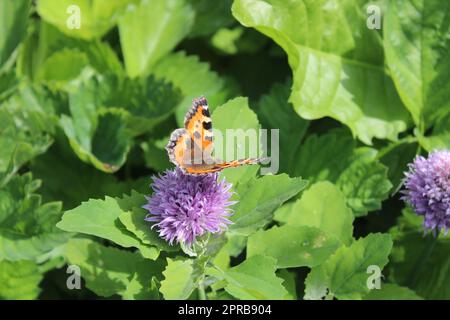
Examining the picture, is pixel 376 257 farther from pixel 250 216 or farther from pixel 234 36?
pixel 234 36

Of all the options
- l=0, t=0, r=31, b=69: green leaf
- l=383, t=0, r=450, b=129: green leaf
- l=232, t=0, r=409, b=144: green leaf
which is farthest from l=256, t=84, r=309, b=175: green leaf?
l=0, t=0, r=31, b=69: green leaf

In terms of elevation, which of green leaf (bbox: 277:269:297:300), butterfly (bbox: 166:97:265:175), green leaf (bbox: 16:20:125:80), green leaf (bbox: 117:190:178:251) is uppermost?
butterfly (bbox: 166:97:265:175)

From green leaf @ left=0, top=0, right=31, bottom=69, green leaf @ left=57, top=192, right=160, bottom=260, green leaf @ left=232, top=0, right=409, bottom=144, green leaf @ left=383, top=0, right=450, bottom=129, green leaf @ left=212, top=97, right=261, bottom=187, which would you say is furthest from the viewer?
green leaf @ left=0, top=0, right=31, bottom=69

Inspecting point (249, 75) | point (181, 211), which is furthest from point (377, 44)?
point (181, 211)

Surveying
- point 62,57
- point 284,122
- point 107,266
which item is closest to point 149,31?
point 62,57

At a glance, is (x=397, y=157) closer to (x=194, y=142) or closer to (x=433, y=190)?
(x=433, y=190)

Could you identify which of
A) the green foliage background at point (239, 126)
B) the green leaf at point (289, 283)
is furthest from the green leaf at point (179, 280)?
the green leaf at point (289, 283)

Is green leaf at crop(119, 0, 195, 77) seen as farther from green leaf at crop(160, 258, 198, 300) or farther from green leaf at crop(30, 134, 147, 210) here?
green leaf at crop(160, 258, 198, 300)
